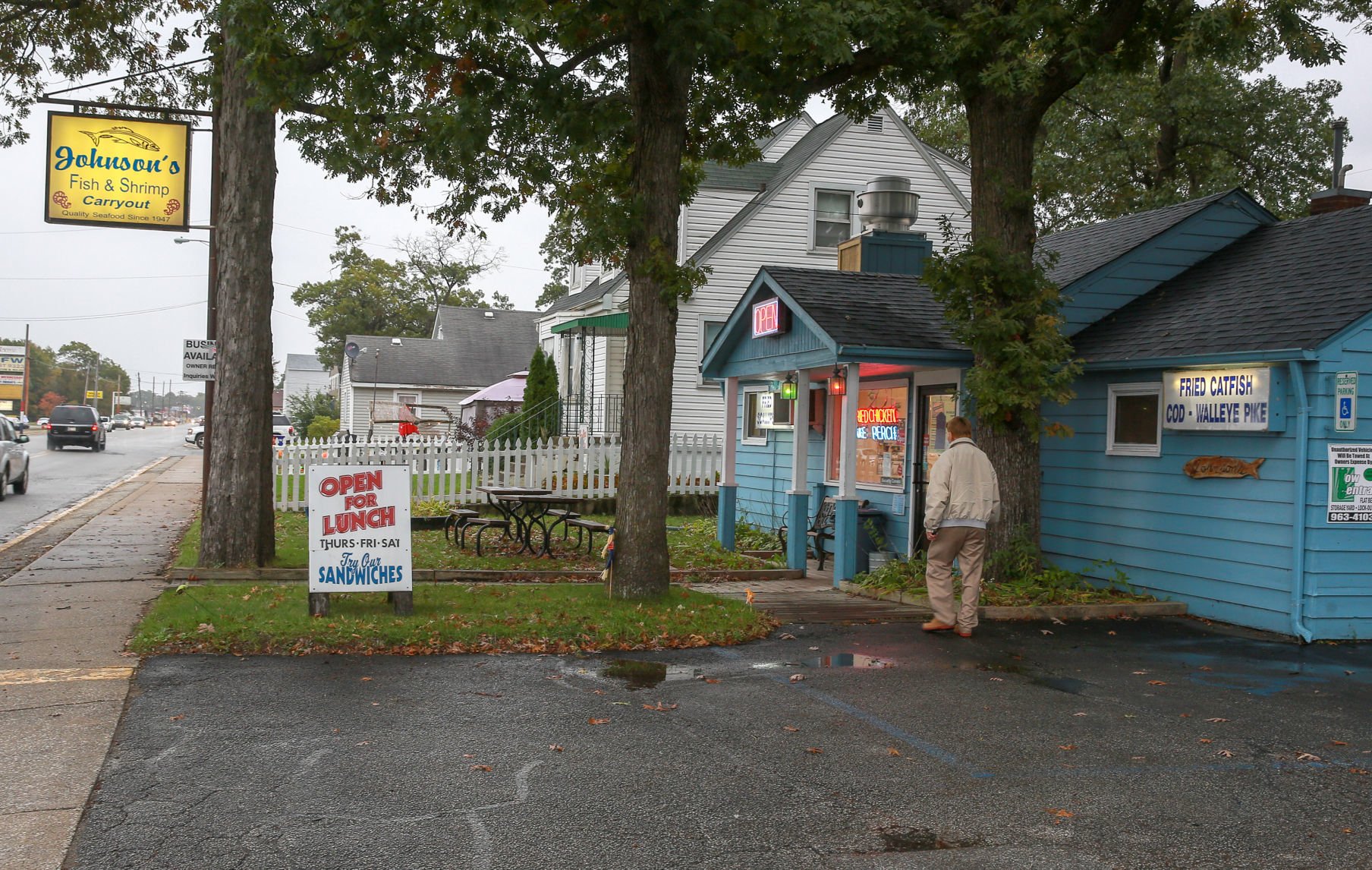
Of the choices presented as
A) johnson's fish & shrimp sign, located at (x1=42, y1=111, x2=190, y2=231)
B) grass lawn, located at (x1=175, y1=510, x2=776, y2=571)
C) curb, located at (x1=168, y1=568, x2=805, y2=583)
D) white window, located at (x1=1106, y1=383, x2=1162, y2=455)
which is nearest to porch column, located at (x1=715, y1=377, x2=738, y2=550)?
grass lawn, located at (x1=175, y1=510, x2=776, y2=571)

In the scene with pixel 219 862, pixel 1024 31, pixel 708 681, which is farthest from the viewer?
pixel 1024 31

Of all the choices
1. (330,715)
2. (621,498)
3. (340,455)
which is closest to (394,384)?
(340,455)

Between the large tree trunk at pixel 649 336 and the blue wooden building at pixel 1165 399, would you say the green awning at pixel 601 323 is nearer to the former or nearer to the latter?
the blue wooden building at pixel 1165 399

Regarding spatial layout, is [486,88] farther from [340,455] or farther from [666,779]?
[340,455]

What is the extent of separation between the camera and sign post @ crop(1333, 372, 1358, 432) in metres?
9.70

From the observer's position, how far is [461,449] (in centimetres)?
1973

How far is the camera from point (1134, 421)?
11.9 metres

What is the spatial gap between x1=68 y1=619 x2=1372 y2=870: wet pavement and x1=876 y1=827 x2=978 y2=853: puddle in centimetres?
2

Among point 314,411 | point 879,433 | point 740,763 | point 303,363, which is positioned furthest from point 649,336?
point 303,363

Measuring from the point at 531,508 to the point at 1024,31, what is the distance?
26.5ft

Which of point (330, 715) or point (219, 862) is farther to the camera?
point (330, 715)

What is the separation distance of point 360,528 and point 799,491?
6.23 metres

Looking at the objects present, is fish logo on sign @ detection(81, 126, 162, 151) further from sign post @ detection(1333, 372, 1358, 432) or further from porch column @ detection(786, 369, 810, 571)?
sign post @ detection(1333, 372, 1358, 432)

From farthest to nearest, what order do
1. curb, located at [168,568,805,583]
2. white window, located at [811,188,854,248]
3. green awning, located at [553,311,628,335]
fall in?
white window, located at [811,188,854,248], green awning, located at [553,311,628,335], curb, located at [168,568,805,583]
